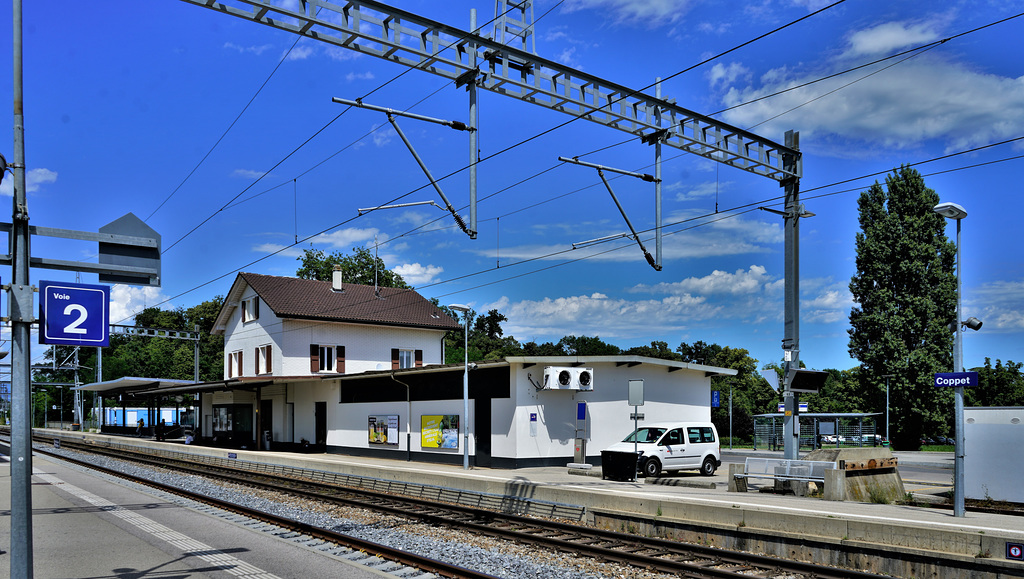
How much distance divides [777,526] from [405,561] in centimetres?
576

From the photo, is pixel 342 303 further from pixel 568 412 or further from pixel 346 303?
pixel 568 412

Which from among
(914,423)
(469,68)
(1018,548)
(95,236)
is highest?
(469,68)

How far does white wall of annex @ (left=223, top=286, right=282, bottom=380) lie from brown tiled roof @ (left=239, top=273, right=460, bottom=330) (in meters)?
0.91

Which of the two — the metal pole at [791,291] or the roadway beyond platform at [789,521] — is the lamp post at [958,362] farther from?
the metal pole at [791,291]

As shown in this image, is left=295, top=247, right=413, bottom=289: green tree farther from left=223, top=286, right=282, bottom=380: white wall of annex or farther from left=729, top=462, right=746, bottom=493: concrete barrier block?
left=729, top=462, right=746, bottom=493: concrete barrier block

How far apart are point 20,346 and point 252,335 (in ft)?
138

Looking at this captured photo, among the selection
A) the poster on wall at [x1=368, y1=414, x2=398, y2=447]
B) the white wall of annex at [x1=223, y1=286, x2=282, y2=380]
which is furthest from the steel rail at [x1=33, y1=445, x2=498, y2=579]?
the white wall of annex at [x1=223, y1=286, x2=282, y2=380]

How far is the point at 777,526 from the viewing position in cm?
1232

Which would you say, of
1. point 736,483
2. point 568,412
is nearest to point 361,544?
point 736,483

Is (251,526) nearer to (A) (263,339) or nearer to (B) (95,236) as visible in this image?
(B) (95,236)

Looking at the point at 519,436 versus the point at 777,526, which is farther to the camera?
the point at 519,436

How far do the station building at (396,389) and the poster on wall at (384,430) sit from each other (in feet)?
0.27

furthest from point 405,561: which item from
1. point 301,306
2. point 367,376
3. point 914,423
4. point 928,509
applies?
point 914,423

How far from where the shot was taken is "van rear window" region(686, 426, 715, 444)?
2542 centimetres
